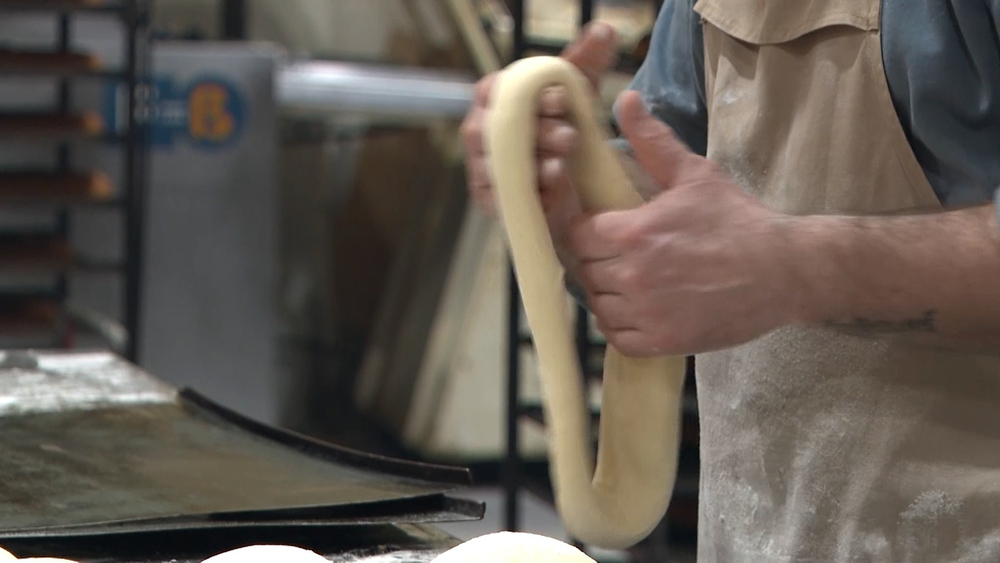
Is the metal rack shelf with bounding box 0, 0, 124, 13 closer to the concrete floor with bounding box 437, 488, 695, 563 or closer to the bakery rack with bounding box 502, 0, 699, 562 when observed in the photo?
the bakery rack with bounding box 502, 0, 699, 562

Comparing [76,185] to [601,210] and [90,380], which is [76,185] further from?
[601,210]

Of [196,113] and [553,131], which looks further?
[196,113]

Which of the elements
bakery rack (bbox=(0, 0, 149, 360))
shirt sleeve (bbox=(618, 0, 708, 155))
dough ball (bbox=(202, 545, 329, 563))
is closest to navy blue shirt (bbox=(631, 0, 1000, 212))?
shirt sleeve (bbox=(618, 0, 708, 155))

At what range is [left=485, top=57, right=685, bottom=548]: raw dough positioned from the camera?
3.53ft

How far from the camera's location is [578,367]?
1.15m

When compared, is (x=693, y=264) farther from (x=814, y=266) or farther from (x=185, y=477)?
(x=185, y=477)

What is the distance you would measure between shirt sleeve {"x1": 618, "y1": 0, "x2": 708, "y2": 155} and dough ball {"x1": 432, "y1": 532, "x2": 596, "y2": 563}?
0.55 m

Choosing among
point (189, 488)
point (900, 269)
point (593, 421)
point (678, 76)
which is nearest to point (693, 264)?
point (900, 269)

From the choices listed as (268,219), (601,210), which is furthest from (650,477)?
(268,219)

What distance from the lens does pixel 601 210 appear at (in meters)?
1.13

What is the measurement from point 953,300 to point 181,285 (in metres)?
3.49

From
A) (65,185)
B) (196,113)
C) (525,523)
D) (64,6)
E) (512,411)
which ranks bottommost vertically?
(525,523)

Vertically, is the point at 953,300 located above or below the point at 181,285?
above

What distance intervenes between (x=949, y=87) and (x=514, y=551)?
54 cm
